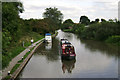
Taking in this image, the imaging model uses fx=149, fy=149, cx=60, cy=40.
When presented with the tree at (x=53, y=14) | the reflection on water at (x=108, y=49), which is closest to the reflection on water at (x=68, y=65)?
the reflection on water at (x=108, y=49)

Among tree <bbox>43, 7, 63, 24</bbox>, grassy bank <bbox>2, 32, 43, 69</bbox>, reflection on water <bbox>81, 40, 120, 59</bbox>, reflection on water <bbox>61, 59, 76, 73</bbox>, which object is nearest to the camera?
grassy bank <bbox>2, 32, 43, 69</bbox>

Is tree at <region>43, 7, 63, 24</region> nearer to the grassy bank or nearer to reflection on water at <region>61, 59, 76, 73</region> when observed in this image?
the grassy bank

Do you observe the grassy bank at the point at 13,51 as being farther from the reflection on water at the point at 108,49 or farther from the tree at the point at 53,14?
the tree at the point at 53,14

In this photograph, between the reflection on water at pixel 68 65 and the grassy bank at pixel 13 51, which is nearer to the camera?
the grassy bank at pixel 13 51

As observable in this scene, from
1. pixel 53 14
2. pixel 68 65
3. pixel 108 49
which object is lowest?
pixel 68 65

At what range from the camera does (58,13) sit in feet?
253

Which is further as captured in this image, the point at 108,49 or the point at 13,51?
the point at 108,49

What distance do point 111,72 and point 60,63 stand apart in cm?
578

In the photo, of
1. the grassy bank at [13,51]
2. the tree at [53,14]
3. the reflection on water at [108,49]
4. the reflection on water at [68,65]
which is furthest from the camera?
the tree at [53,14]

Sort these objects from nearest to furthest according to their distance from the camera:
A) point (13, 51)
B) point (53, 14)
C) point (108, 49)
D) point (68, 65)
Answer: point (68, 65) → point (13, 51) → point (108, 49) → point (53, 14)

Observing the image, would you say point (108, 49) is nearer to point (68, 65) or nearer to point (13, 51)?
point (68, 65)

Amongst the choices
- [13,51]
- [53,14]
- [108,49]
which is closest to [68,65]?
[13,51]

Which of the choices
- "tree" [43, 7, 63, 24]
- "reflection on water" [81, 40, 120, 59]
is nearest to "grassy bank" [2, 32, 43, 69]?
"reflection on water" [81, 40, 120, 59]

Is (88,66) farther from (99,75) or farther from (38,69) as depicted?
(38,69)
